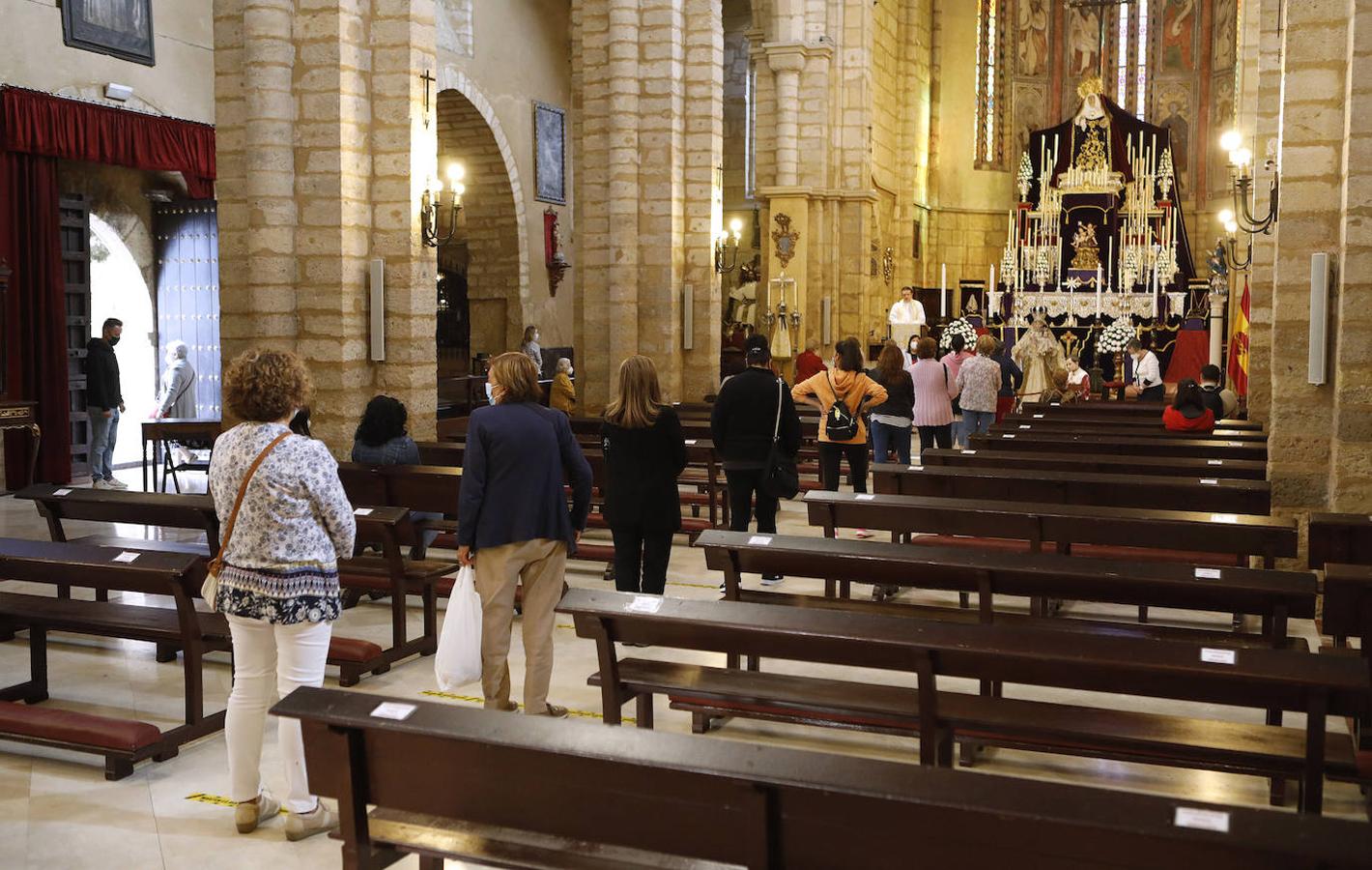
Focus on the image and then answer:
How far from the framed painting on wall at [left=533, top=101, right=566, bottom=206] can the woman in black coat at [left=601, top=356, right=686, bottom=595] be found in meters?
15.9

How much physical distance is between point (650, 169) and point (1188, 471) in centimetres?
861

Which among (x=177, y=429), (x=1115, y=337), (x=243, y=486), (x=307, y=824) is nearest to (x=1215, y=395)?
(x=177, y=429)

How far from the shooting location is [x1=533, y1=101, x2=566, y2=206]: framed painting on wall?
71.7 feet

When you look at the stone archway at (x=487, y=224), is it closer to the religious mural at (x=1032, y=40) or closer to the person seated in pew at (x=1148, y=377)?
the person seated in pew at (x=1148, y=377)

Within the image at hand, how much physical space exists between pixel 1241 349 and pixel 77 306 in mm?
13798

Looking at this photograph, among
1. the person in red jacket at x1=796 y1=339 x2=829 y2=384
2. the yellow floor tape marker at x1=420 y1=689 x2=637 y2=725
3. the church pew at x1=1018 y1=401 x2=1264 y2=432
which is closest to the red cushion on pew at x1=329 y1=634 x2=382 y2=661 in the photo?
the yellow floor tape marker at x1=420 y1=689 x2=637 y2=725

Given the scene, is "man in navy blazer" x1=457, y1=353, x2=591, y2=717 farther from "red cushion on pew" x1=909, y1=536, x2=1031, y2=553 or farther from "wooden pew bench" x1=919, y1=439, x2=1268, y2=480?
"wooden pew bench" x1=919, y1=439, x2=1268, y2=480

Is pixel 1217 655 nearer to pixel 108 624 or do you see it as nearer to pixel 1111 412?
pixel 108 624

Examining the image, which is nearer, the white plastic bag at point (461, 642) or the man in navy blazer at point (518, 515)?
the white plastic bag at point (461, 642)

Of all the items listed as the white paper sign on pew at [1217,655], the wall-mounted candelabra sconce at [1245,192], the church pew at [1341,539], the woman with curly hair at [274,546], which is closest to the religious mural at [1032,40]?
the wall-mounted candelabra sconce at [1245,192]

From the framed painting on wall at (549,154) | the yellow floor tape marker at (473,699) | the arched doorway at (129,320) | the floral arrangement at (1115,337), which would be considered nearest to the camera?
the yellow floor tape marker at (473,699)

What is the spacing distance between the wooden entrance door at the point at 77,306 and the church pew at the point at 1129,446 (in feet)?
33.0

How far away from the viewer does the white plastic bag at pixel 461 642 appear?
4984 millimetres

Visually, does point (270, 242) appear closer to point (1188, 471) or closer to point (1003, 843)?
point (1188, 471)
